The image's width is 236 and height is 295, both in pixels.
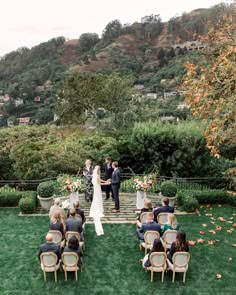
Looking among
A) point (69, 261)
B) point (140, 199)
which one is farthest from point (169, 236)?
point (140, 199)

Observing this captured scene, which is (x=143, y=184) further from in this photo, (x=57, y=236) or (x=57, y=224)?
(x=57, y=236)

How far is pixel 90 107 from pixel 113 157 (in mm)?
17054

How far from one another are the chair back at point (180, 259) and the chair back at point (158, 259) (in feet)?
0.85

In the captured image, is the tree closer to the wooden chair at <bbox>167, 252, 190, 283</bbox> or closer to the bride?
the bride

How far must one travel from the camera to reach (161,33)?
140m

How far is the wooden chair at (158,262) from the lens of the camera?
915cm

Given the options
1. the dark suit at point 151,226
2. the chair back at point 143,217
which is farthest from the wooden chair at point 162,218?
the dark suit at point 151,226

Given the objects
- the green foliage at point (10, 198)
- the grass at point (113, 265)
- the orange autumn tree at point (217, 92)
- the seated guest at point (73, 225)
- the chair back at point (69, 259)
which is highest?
the orange autumn tree at point (217, 92)

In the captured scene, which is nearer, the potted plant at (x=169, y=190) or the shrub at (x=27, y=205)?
the shrub at (x=27, y=205)

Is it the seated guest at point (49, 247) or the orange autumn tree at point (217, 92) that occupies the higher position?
the orange autumn tree at point (217, 92)

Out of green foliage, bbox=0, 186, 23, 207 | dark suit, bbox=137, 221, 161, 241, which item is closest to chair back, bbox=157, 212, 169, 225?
→ dark suit, bbox=137, 221, 161, 241

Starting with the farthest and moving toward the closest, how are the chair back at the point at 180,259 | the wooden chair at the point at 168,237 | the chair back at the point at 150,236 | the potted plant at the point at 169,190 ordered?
the potted plant at the point at 169,190 < the chair back at the point at 150,236 < the wooden chair at the point at 168,237 < the chair back at the point at 180,259

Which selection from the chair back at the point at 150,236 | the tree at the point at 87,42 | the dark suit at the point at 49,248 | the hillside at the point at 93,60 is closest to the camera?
the dark suit at the point at 49,248

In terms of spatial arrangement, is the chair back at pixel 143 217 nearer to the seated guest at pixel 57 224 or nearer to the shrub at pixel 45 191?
the seated guest at pixel 57 224
